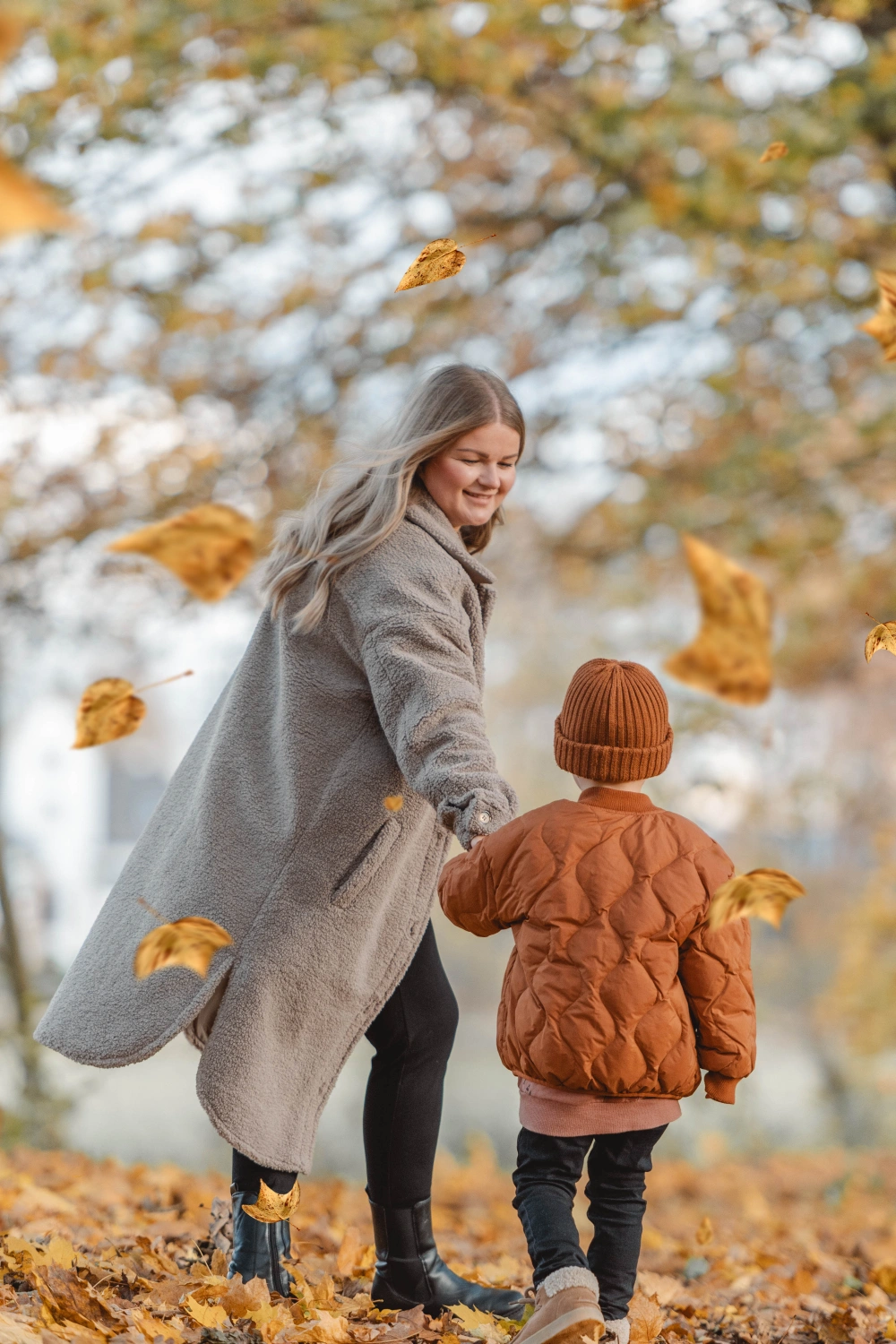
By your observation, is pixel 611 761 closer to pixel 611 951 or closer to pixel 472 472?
pixel 611 951

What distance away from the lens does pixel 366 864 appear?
212cm

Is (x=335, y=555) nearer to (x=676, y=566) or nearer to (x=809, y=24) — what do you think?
(x=809, y=24)

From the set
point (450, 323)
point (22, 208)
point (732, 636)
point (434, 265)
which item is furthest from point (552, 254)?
point (22, 208)

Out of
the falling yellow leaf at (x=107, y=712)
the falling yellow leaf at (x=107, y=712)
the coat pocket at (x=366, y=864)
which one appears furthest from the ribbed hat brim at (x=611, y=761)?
the falling yellow leaf at (x=107, y=712)

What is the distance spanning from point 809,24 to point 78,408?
11.9 feet

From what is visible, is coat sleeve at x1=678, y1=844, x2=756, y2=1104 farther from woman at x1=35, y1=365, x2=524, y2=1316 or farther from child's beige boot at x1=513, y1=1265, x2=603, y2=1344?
woman at x1=35, y1=365, x2=524, y2=1316

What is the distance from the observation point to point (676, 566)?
742cm

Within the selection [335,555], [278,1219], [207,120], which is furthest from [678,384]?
[278,1219]

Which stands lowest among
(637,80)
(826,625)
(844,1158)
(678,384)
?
(844,1158)

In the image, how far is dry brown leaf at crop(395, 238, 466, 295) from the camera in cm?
222

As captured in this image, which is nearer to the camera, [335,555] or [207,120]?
[335,555]

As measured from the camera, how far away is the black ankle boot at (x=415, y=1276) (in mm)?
2270

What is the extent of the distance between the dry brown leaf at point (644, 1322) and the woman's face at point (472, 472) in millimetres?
1429

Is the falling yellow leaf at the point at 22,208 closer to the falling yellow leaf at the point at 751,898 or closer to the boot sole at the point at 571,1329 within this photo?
the falling yellow leaf at the point at 751,898
